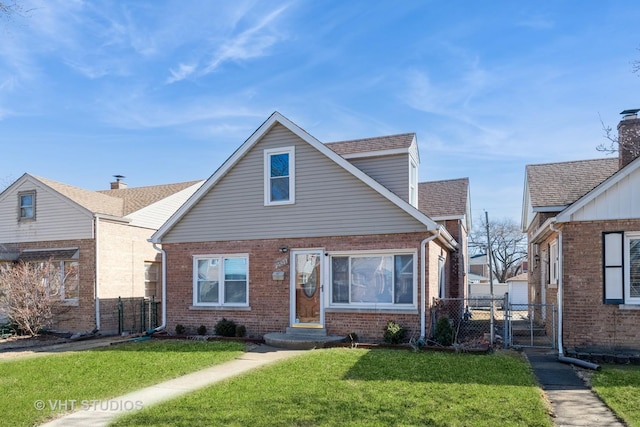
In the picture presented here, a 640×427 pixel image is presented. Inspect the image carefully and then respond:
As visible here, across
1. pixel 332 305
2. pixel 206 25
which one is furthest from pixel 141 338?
pixel 206 25

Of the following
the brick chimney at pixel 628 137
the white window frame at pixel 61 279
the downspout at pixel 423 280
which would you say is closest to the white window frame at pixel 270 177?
the downspout at pixel 423 280

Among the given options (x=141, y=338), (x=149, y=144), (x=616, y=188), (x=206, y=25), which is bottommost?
(x=141, y=338)

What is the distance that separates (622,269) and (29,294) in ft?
58.0

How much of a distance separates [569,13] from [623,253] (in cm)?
553

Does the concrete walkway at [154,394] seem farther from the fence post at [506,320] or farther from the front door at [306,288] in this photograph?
the fence post at [506,320]

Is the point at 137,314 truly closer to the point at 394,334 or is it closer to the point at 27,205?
the point at 27,205

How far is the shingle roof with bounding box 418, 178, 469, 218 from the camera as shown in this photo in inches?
728

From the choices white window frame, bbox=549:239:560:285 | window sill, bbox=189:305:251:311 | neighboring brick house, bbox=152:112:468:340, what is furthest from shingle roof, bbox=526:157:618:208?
window sill, bbox=189:305:251:311

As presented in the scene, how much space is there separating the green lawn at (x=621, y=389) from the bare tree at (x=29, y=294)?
16.6 meters

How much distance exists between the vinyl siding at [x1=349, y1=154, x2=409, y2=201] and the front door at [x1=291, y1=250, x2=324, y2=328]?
301 centimetres

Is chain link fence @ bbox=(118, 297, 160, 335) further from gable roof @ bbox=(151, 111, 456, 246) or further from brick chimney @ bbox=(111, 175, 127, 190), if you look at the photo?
brick chimney @ bbox=(111, 175, 127, 190)

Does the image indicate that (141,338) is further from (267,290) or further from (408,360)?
(408,360)

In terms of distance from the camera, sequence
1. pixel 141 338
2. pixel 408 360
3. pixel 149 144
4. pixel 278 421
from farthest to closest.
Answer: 1. pixel 149 144
2. pixel 141 338
3. pixel 408 360
4. pixel 278 421

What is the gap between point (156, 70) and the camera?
48.4ft
